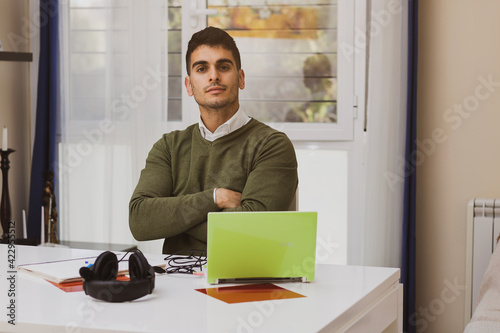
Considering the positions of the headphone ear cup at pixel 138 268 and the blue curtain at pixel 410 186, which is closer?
the headphone ear cup at pixel 138 268

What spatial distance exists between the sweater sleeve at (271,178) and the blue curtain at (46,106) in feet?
6.16

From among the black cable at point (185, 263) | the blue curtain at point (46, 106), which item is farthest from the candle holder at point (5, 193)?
the black cable at point (185, 263)

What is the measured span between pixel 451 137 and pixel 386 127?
316 mm

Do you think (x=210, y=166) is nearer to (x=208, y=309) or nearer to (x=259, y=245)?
(x=259, y=245)

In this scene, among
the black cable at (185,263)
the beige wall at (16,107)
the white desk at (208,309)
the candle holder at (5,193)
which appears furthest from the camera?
the beige wall at (16,107)

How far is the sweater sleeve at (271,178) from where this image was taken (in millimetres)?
2201

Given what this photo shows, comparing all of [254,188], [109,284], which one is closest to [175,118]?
[254,188]

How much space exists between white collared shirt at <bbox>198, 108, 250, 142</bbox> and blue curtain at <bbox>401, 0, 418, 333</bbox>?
123 cm

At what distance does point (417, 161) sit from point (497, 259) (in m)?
0.78

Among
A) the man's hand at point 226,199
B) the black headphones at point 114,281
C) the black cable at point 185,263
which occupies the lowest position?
the black cable at point 185,263

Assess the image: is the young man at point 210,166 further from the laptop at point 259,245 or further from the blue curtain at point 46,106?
the blue curtain at point 46,106

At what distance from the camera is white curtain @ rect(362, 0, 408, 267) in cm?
334

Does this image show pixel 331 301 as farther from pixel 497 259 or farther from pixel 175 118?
pixel 175 118

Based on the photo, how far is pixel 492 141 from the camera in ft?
10.7
